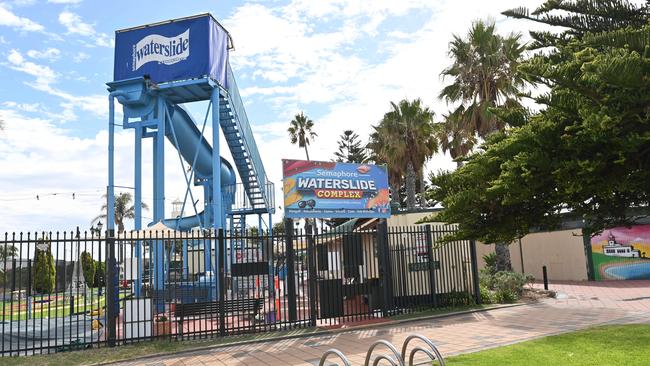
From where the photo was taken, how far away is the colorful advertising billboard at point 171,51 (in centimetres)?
1956

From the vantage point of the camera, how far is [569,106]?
188 centimetres

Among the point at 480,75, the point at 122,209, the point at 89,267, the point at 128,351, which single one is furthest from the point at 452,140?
the point at 122,209

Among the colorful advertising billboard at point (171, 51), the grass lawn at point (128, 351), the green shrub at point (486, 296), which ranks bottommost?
the grass lawn at point (128, 351)

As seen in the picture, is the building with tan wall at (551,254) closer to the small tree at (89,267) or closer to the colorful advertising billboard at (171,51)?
the colorful advertising billboard at (171,51)

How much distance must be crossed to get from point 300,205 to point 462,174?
13111 mm

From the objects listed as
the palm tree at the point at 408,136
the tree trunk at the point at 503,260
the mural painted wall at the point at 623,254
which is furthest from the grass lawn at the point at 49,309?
the mural painted wall at the point at 623,254

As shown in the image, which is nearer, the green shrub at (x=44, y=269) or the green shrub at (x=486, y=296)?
the green shrub at (x=44, y=269)

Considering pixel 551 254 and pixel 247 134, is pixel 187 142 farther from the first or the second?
pixel 551 254

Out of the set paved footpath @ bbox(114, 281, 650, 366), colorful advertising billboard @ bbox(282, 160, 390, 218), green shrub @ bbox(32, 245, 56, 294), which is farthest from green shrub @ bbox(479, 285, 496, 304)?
green shrub @ bbox(32, 245, 56, 294)

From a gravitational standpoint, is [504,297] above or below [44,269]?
below

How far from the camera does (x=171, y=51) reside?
1981cm

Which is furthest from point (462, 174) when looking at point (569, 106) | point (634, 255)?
point (634, 255)

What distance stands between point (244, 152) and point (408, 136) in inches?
414

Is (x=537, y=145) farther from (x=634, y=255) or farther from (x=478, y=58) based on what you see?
(x=634, y=255)
